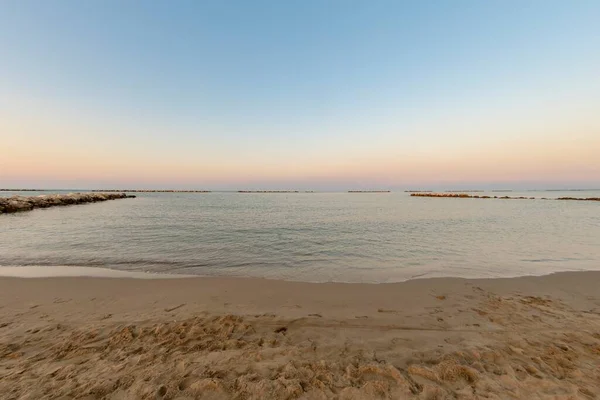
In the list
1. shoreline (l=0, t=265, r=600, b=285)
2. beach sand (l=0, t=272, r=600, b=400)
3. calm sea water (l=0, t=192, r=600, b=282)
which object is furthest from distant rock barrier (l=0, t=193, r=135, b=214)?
beach sand (l=0, t=272, r=600, b=400)

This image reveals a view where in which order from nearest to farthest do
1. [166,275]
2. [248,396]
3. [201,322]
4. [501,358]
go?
[248,396]
[501,358]
[201,322]
[166,275]

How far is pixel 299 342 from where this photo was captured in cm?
507

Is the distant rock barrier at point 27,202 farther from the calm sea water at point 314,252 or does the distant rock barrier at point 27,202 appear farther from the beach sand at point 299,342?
the beach sand at point 299,342

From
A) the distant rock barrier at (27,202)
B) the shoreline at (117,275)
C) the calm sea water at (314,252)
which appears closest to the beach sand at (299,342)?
the shoreline at (117,275)

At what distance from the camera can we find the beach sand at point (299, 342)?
3.71 meters

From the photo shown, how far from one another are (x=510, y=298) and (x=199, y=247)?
14608 millimetres

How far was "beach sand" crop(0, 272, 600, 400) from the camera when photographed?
3711 millimetres

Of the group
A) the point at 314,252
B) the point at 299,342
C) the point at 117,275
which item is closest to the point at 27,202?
the point at 117,275

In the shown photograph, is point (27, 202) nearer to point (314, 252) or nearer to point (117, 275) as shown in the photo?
point (117, 275)

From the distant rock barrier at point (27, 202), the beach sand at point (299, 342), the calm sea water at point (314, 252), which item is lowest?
the calm sea water at point (314, 252)

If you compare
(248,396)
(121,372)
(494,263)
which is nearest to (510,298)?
(494,263)

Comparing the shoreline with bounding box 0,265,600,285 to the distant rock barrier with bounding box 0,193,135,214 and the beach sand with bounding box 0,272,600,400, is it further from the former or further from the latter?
the distant rock barrier with bounding box 0,193,135,214

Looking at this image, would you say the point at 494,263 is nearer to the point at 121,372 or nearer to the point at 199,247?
the point at 121,372

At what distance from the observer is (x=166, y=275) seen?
10070 millimetres
